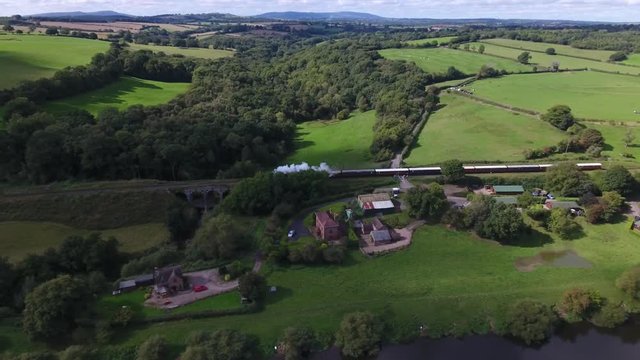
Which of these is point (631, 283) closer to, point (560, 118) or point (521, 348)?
point (521, 348)

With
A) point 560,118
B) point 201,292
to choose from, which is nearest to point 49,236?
point 201,292

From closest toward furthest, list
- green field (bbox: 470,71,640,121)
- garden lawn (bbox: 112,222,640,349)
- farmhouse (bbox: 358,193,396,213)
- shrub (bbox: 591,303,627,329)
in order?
1. garden lawn (bbox: 112,222,640,349)
2. shrub (bbox: 591,303,627,329)
3. farmhouse (bbox: 358,193,396,213)
4. green field (bbox: 470,71,640,121)

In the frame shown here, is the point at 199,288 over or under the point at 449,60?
under

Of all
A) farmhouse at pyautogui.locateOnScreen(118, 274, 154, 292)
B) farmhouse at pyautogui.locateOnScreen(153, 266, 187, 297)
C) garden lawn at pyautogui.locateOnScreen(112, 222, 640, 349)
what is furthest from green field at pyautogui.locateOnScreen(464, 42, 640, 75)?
farmhouse at pyautogui.locateOnScreen(118, 274, 154, 292)

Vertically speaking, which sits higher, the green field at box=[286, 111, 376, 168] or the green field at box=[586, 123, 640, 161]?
the green field at box=[586, 123, 640, 161]

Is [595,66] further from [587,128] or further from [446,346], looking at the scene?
[446,346]

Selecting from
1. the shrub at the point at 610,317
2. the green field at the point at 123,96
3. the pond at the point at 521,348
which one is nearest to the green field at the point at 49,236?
the pond at the point at 521,348

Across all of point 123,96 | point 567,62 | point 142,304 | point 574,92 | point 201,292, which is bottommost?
point 142,304

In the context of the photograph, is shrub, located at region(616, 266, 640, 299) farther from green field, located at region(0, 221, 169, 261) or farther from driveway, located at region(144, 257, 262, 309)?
green field, located at region(0, 221, 169, 261)
